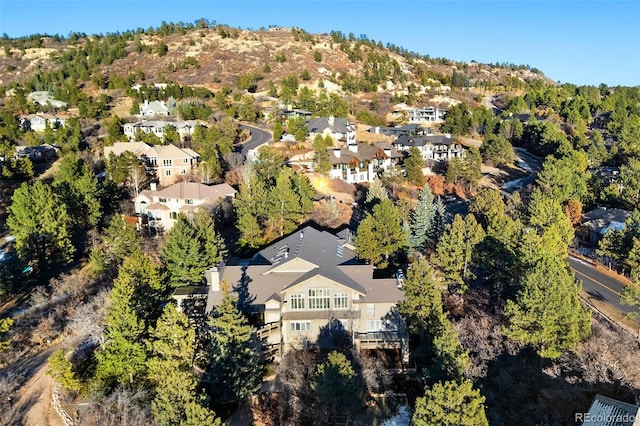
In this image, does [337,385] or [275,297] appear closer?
[337,385]

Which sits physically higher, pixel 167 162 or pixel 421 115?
pixel 421 115

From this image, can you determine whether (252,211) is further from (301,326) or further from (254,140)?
(254,140)

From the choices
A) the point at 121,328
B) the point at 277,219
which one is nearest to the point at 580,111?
the point at 277,219

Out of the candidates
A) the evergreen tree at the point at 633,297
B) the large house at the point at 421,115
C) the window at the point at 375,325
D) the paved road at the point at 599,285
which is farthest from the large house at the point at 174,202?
the large house at the point at 421,115

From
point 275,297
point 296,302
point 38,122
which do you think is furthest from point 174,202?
point 38,122

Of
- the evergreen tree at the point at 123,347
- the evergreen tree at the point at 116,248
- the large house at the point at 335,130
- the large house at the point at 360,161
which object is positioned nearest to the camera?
the evergreen tree at the point at 123,347

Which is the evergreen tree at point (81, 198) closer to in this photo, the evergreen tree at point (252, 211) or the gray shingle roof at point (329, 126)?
the evergreen tree at point (252, 211)

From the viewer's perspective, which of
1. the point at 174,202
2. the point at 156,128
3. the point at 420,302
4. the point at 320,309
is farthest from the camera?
the point at 156,128
